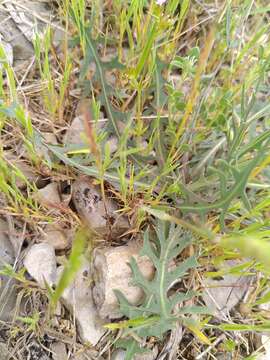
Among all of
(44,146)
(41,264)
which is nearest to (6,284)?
(41,264)

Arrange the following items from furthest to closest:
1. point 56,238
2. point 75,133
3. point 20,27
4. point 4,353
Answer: point 20,27, point 75,133, point 56,238, point 4,353

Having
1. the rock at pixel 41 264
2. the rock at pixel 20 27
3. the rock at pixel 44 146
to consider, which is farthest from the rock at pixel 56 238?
the rock at pixel 20 27

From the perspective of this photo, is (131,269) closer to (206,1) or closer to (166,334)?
(166,334)

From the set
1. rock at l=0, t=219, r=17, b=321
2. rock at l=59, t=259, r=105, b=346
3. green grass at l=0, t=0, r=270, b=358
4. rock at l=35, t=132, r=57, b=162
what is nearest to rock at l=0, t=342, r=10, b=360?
rock at l=0, t=219, r=17, b=321

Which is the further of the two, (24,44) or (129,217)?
(24,44)

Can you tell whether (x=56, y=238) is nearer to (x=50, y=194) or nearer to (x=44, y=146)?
(x=50, y=194)

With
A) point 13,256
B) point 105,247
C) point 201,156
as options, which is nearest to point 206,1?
point 201,156
